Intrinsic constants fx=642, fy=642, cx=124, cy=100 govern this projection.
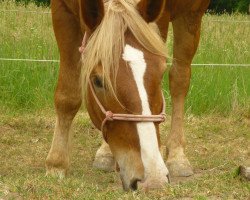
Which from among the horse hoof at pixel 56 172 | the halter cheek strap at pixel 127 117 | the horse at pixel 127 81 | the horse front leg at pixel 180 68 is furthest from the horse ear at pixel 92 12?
the horse front leg at pixel 180 68

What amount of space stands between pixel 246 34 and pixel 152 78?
584 centimetres

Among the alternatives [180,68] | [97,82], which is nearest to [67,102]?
[97,82]

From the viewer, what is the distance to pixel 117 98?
3.12 meters

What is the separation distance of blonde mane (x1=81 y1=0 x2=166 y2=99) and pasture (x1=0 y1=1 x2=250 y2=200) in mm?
615

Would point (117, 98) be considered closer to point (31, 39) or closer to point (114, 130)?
point (114, 130)

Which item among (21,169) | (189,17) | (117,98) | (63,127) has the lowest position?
(21,169)

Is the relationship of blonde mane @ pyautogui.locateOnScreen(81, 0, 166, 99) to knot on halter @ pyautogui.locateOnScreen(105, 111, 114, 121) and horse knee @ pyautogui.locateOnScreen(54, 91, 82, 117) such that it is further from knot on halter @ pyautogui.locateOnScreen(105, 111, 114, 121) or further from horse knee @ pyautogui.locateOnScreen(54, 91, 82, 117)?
horse knee @ pyautogui.locateOnScreen(54, 91, 82, 117)

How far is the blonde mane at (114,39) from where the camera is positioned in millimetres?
3139

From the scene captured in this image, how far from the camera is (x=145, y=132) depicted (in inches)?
120

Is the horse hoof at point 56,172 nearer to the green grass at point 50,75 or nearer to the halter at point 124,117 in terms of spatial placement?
the halter at point 124,117

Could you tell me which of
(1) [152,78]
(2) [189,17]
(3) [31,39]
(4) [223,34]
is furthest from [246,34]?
(1) [152,78]

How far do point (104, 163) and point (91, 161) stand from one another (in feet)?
0.97

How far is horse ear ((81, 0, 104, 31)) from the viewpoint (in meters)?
3.30

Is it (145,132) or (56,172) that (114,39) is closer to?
(145,132)
